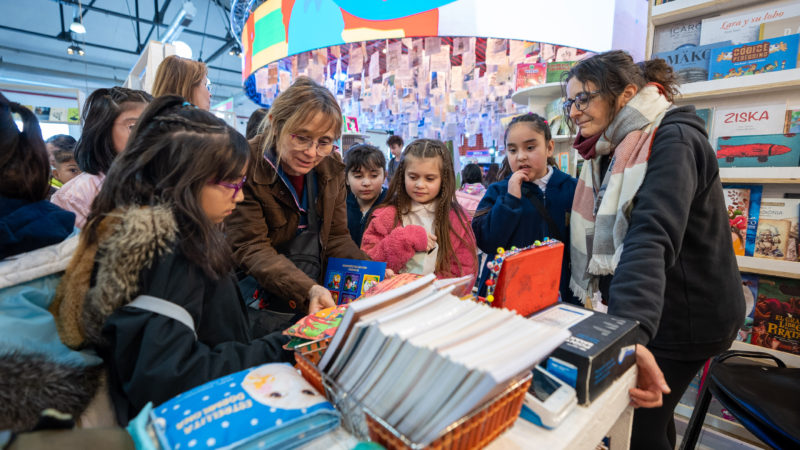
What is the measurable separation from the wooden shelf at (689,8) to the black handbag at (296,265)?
2283 mm

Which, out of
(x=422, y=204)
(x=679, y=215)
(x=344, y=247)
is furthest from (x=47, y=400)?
(x=422, y=204)

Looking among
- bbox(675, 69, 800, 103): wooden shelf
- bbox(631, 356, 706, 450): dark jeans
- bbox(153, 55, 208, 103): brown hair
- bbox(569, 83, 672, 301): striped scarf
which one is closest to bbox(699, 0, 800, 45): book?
bbox(675, 69, 800, 103): wooden shelf

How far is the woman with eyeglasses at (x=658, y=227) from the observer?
106 centimetres

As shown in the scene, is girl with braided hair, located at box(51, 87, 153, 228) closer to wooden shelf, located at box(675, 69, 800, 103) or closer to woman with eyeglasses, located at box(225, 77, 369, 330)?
woman with eyeglasses, located at box(225, 77, 369, 330)

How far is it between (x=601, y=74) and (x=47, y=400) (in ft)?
5.96

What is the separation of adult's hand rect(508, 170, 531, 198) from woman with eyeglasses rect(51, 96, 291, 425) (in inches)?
58.6

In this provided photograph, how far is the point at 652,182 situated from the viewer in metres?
1.17

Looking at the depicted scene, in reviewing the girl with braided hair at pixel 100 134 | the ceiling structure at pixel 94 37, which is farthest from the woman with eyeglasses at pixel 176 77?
the ceiling structure at pixel 94 37

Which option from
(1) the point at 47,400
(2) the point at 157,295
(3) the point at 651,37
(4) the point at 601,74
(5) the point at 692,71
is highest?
(3) the point at 651,37

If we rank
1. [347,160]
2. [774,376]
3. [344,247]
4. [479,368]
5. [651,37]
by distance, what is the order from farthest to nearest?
1. [347,160]
2. [651,37]
3. [344,247]
4. [774,376]
5. [479,368]

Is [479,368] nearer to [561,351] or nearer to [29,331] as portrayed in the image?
[561,351]

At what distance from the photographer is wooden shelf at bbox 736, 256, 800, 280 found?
1.94 metres

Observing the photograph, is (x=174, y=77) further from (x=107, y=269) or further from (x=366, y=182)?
(x=107, y=269)

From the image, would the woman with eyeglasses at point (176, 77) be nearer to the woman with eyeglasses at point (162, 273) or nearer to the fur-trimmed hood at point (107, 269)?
the woman with eyeglasses at point (162, 273)
